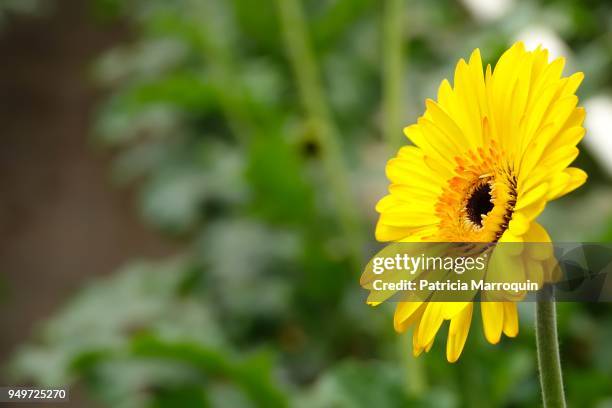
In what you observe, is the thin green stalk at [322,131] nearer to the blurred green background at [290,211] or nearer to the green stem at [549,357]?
the blurred green background at [290,211]

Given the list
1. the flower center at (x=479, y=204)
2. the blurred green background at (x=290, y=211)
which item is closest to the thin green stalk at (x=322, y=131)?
the blurred green background at (x=290, y=211)

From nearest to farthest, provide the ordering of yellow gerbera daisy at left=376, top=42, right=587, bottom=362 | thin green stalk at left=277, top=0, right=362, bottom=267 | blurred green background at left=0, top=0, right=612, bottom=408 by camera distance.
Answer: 1. yellow gerbera daisy at left=376, top=42, right=587, bottom=362
2. blurred green background at left=0, top=0, right=612, bottom=408
3. thin green stalk at left=277, top=0, right=362, bottom=267

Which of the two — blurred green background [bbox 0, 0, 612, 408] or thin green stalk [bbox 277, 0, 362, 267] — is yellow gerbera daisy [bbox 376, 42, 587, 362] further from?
thin green stalk [bbox 277, 0, 362, 267]

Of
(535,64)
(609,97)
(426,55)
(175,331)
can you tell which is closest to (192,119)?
(426,55)

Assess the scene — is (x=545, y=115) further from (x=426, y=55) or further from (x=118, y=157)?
(x=118, y=157)

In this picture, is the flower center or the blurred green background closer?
the flower center

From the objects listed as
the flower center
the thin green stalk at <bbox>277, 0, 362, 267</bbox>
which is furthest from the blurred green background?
the flower center

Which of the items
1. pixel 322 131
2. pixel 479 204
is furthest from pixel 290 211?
pixel 479 204
